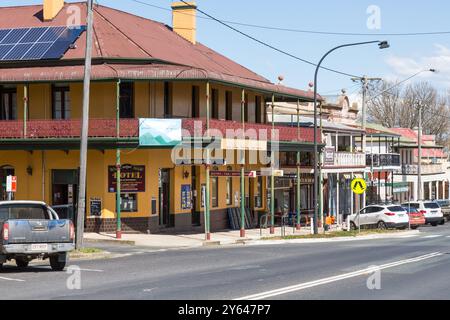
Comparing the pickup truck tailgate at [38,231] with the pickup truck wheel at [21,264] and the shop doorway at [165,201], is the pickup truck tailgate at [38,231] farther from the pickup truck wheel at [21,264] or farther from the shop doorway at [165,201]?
the shop doorway at [165,201]

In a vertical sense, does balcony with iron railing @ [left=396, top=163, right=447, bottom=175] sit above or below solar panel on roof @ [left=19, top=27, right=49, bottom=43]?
below

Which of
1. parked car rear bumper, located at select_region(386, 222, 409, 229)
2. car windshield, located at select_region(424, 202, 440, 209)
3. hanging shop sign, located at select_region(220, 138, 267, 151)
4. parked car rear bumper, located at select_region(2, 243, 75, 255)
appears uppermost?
hanging shop sign, located at select_region(220, 138, 267, 151)

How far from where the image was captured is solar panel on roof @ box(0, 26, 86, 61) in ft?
121

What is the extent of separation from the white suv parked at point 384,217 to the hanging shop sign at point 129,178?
14312 millimetres

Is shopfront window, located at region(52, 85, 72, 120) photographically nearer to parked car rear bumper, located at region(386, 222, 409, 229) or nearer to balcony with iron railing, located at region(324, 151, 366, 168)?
balcony with iron railing, located at region(324, 151, 366, 168)

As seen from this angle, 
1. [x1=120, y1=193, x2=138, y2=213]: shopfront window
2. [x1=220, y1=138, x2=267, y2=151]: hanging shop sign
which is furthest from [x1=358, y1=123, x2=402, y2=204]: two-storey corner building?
[x1=120, y1=193, x2=138, y2=213]: shopfront window

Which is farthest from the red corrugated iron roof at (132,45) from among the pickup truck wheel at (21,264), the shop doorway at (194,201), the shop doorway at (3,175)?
the pickup truck wheel at (21,264)

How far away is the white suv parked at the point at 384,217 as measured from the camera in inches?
1784

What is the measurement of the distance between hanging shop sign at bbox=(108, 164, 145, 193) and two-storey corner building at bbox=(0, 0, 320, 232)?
4 cm

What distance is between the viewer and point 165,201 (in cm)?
3725

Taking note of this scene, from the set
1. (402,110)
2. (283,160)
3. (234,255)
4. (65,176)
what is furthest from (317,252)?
(402,110)

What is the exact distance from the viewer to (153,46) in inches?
1538
